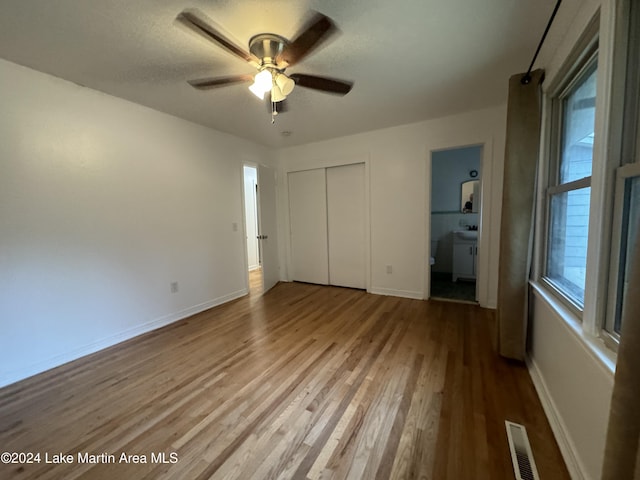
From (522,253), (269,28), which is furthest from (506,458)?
(269,28)

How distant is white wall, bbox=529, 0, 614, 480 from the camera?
40.3 inches

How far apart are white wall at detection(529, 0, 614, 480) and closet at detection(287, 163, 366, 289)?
247 centimetres

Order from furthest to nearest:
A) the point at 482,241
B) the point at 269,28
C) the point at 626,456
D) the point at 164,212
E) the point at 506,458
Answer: the point at 482,241 → the point at 164,212 → the point at 269,28 → the point at 506,458 → the point at 626,456

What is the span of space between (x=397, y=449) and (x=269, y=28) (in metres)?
2.48

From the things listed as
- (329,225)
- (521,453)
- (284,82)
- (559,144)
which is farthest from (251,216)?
(521,453)

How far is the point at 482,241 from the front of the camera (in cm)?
314

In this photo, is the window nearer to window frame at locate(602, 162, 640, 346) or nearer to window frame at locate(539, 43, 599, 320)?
window frame at locate(539, 43, 599, 320)

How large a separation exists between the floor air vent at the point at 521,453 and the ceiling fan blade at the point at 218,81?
259 cm

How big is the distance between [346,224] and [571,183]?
281cm

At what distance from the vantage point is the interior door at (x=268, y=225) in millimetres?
4061

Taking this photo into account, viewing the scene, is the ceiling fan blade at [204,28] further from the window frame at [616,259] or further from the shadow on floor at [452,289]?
the shadow on floor at [452,289]

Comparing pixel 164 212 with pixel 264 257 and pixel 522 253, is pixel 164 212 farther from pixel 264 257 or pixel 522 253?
pixel 522 253

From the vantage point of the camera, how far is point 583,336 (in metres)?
1.17

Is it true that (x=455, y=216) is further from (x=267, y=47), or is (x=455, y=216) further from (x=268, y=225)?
(x=267, y=47)
